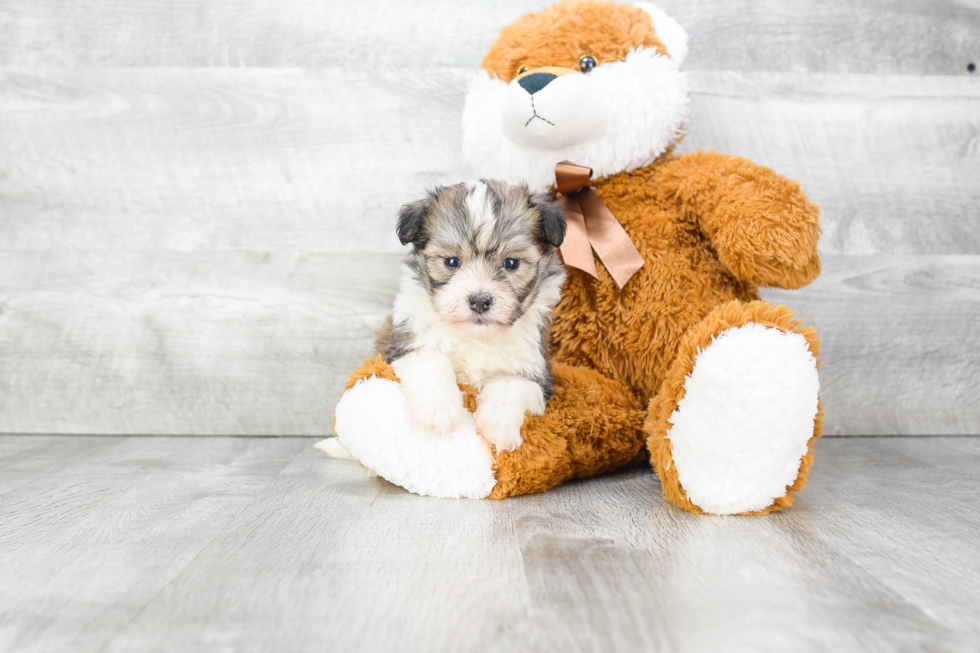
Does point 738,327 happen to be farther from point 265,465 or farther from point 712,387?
point 265,465

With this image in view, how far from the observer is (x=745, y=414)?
1.43 metres

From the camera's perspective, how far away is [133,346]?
232cm

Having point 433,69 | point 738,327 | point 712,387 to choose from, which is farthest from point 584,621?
point 433,69

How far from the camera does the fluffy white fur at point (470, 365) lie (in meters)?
1.54

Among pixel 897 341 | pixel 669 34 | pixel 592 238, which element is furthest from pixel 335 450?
pixel 897 341

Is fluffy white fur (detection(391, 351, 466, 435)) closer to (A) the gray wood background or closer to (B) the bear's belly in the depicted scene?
(B) the bear's belly

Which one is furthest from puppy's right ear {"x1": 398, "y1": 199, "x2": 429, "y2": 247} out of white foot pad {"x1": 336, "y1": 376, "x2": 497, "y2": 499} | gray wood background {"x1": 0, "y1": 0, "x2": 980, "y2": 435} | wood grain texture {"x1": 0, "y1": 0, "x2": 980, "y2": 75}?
wood grain texture {"x1": 0, "y1": 0, "x2": 980, "y2": 75}

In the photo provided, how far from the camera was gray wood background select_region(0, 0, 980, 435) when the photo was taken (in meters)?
2.29

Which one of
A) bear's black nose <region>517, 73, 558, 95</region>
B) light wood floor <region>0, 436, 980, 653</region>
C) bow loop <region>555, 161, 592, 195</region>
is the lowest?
light wood floor <region>0, 436, 980, 653</region>

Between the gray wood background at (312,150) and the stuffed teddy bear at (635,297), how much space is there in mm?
478

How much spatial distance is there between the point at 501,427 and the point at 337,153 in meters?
1.17

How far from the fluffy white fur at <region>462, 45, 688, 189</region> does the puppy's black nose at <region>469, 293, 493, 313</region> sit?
46 centimetres

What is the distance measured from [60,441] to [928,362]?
8.71 ft

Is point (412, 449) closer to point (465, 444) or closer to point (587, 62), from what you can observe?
point (465, 444)
